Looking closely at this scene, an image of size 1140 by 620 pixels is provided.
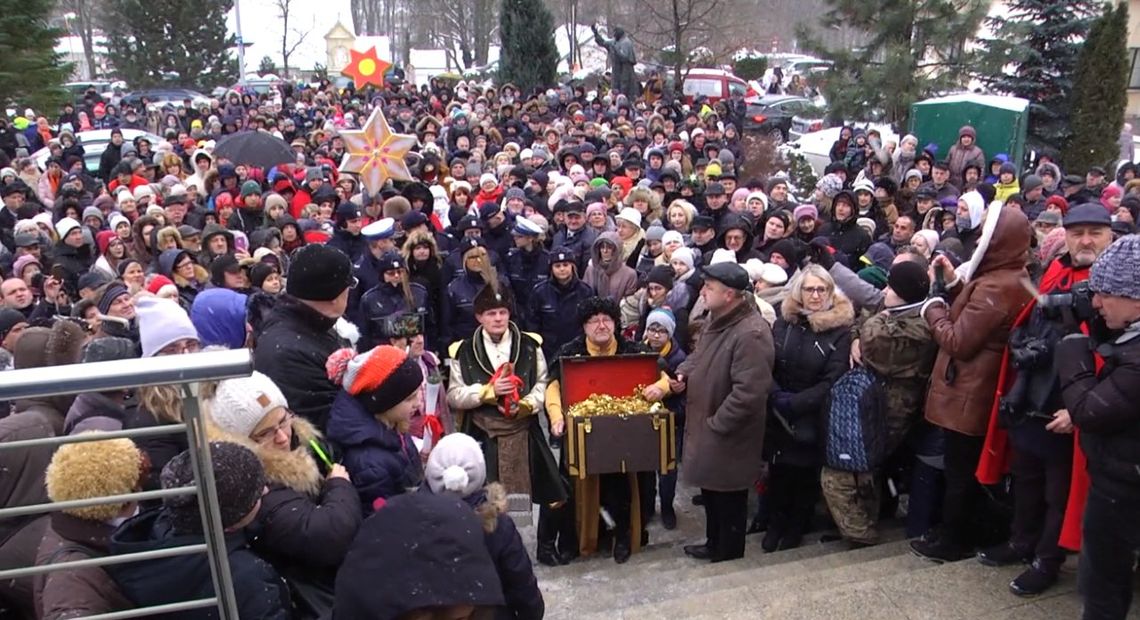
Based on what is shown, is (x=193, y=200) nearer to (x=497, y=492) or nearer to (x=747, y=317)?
(x=747, y=317)

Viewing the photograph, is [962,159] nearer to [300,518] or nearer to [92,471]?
[300,518]

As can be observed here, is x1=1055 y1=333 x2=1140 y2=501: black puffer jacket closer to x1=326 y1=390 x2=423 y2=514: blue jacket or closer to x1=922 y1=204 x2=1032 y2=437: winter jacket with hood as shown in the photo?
x1=922 y1=204 x2=1032 y2=437: winter jacket with hood

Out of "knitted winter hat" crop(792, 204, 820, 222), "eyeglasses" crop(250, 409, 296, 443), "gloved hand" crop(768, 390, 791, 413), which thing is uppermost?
"knitted winter hat" crop(792, 204, 820, 222)

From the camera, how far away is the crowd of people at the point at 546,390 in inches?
103

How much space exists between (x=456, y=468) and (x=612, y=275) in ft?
15.6

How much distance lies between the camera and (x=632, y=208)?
936 centimetres

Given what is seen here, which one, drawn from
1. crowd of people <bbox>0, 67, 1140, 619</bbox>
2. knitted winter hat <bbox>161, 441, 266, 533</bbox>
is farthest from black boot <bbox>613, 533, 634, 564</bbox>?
knitted winter hat <bbox>161, 441, 266, 533</bbox>

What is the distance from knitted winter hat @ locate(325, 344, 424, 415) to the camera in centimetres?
338

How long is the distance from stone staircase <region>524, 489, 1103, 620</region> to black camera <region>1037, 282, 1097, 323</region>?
1342 millimetres

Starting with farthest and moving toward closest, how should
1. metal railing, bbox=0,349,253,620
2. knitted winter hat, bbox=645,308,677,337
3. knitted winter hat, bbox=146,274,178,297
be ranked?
knitted winter hat, bbox=146,274,178,297 < knitted winter hat, bbox=645,308,677,337 < metal railing, bbox=0,349,253,620

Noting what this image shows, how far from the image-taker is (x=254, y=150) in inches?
513

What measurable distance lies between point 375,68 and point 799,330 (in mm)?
23165

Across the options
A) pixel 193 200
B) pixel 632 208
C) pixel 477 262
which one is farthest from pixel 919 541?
pixel 193 200

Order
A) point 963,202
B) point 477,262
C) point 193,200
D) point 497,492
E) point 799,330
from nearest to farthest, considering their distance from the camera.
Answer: point 497,492
point 799,330
point 963,202
point 477,262
point 193,200
